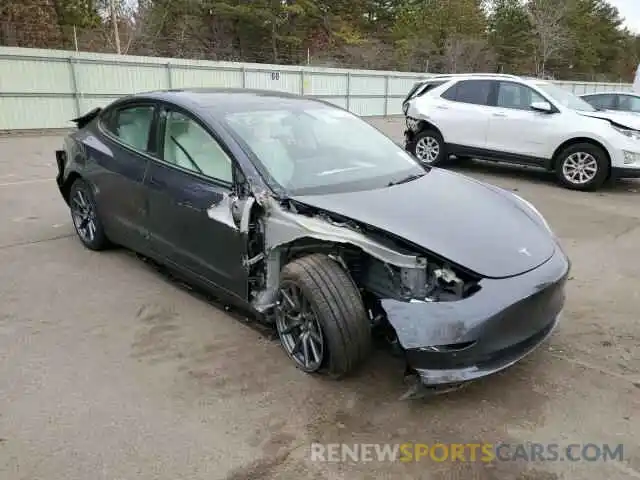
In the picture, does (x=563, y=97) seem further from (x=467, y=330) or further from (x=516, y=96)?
(x=467, y=330)

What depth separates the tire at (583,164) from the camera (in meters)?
7.92

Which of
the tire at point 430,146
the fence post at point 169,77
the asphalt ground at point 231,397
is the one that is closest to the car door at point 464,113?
the tire at point 430,146

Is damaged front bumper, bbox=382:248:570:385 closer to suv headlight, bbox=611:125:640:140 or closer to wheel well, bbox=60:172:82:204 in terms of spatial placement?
wheel well, bbox=60:172:82:204

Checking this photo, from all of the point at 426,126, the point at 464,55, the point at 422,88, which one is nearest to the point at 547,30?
the point at 464,55

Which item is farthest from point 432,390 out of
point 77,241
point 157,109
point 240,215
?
point 77,241

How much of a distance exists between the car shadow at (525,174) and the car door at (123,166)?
6617mm

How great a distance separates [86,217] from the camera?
4941 millimetres

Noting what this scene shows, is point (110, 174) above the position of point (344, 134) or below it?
below

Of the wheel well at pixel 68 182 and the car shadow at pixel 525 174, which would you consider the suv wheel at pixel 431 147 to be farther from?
the wheel well at pixel 68 182

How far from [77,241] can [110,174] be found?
4.28 ft

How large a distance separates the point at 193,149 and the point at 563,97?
717cm

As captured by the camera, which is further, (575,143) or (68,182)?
(575,143)

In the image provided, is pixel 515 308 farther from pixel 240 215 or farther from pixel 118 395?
pixel 118 395

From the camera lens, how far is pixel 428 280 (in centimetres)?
269
